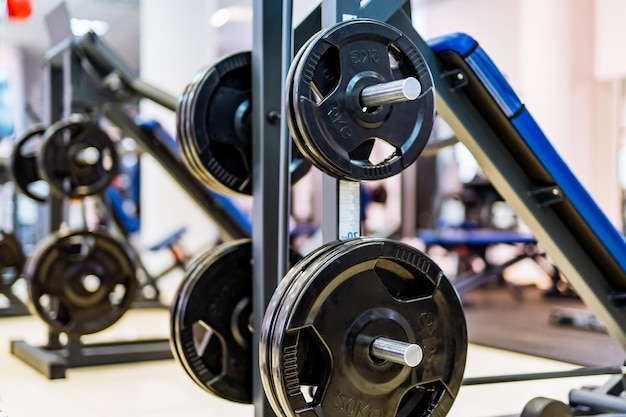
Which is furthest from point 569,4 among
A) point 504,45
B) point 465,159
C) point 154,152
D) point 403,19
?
point 403,19

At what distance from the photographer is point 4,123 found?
252cm

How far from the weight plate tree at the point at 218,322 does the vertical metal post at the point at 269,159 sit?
2.7 inches

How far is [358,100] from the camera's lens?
5.35 feet

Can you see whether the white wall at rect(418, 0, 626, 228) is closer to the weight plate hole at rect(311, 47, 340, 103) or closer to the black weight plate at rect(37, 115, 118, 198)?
the black weight plate at rect(37, 115, 118, 198)

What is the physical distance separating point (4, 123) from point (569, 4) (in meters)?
6.06

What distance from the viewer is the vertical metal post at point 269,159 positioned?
6.69 ft

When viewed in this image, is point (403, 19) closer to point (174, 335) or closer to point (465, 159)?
point (174, 335)

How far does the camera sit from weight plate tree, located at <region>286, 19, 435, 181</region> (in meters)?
1.59

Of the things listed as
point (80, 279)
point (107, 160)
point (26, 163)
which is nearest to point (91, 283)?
point (80, 279)

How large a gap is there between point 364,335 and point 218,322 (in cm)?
64

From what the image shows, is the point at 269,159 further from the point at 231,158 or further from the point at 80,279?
the point at 80,279

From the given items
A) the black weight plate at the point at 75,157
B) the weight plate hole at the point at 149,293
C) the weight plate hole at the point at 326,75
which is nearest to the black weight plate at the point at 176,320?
the weight plate hole at the point at 326,75

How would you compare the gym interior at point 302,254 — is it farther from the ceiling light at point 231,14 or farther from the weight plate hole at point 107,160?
the ceiling light at point 231,14

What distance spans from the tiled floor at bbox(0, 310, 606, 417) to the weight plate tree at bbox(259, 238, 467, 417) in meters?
0.93
